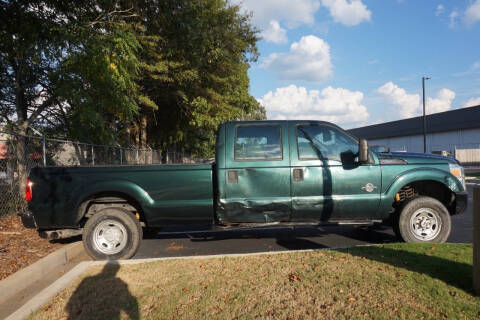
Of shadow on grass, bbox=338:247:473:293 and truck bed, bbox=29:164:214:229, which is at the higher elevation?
truck bed, bbox=29:164:214:229

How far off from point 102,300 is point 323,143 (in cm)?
378

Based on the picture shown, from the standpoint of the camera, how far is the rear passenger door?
4.93m

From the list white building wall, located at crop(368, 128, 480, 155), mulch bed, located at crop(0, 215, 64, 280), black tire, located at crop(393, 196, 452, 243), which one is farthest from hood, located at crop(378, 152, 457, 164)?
white building wall, located at crop(368, 128, 480, 155)

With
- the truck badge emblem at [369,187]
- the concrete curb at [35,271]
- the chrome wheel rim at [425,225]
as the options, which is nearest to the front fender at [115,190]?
the concrete curb at [35,271]

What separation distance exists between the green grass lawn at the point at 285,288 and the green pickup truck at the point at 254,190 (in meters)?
0.70

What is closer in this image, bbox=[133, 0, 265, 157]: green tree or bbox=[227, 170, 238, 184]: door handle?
bbox=[227, 170, 238, 184]: door handle

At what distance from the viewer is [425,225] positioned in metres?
5.20

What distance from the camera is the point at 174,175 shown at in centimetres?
488

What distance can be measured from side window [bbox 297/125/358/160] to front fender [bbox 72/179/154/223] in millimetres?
2516

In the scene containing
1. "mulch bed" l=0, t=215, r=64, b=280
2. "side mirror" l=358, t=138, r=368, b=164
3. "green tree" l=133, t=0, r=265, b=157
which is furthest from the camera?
"green tree" l=133, t=0, r=265, b=157

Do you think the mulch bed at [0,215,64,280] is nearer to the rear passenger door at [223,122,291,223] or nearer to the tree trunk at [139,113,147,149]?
the rear passenger door at [223,122,291,223]

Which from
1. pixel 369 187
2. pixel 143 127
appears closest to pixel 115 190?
pixel 369 187

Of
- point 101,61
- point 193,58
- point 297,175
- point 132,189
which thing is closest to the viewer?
point 132,189

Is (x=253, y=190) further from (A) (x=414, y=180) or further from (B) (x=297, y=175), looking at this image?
(A) (x=414, y=180)
